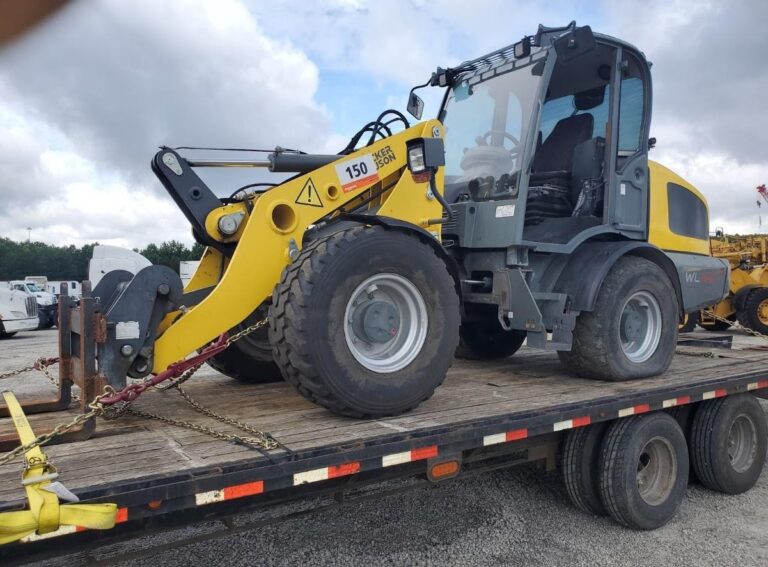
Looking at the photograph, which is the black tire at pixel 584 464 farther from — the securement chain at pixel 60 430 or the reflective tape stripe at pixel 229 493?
the securement chain at pixel 60 430

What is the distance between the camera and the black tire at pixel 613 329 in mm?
4680

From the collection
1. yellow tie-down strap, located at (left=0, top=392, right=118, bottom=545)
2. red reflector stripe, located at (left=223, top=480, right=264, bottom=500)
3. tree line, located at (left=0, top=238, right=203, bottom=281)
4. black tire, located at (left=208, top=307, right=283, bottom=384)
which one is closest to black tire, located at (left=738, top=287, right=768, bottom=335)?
black tire, located at (left=208, top=307, right=283, bottom=384)

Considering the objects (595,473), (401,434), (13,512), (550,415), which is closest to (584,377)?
(595,473)

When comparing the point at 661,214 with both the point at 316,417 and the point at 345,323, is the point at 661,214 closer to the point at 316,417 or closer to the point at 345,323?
the point at 345,323

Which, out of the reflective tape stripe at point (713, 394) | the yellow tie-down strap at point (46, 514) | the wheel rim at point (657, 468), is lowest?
the wheel rim at point (657, 468)

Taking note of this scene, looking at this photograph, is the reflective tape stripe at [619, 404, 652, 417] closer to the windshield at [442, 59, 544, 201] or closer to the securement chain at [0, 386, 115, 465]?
the windshield at [442, 59, 544, 201]

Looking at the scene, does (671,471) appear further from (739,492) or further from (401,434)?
(401,434)

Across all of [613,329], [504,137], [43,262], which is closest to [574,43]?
[504,137]

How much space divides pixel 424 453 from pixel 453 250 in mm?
2137

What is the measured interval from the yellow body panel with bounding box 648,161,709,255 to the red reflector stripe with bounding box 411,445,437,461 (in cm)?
316

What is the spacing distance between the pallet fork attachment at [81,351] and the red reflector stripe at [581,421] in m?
2.66

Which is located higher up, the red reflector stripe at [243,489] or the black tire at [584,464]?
the red reflector stripe at [243,489]

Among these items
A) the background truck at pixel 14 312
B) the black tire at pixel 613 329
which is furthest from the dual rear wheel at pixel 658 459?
the background truck at pixel 14 312

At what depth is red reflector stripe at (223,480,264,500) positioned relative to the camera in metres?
2.59
